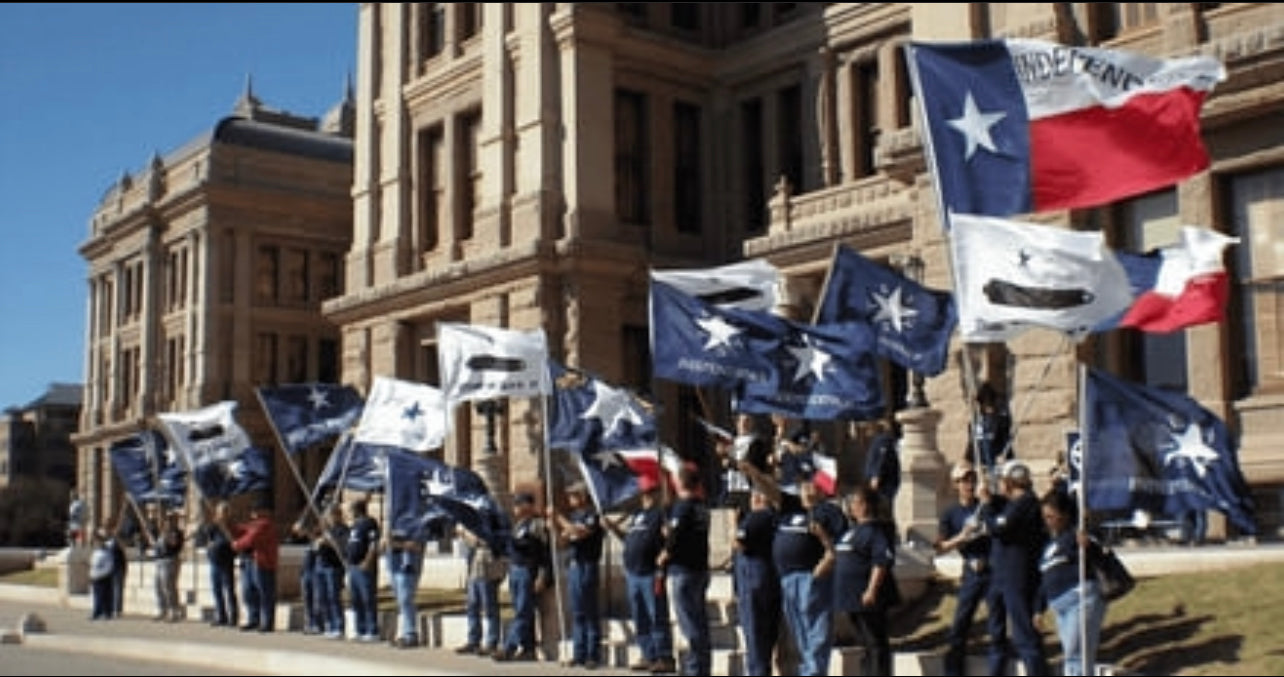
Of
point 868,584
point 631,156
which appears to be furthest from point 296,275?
point 868,584

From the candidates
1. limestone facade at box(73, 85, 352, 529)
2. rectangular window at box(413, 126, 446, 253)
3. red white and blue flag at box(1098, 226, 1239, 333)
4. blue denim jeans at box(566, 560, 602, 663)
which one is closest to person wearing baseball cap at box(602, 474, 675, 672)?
blue denim jeans at box(566, 560, 602, 663)

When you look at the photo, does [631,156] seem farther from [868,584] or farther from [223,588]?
[868,584]

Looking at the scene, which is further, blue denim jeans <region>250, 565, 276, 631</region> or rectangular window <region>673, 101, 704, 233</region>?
rectangular window <region>673, 101, 704, 233</region>

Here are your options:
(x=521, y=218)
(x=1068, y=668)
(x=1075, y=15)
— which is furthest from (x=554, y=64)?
(x=1068, y=668)

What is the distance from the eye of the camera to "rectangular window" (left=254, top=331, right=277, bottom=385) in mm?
56750

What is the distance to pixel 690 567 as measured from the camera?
1404cm

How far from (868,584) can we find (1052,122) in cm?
408

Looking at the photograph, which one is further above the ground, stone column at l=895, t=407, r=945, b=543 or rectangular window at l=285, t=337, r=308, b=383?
rectangular window at l=285, t=337, r=308, b=383

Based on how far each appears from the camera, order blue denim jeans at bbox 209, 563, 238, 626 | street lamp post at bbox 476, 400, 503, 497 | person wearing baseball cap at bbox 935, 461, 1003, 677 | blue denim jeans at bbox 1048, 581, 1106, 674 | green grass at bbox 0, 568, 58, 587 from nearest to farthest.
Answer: blue denim jeans at bbox 1048, 581, 1106, 674 < person wearing baseball cap at bbox 935, 461, 1003, 677 < blue denim jeans at bbox 209, 563, 238, 626 < street lamp post at bbox 476, 400, 503, 497 < green grass at bbox 0, 568, 58, 587

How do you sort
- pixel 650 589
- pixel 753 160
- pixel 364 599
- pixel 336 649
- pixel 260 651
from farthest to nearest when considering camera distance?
pixel 753 160 → pixel 364 599 → pixel 336 649 → pixel 260 651 → pixel 650 589

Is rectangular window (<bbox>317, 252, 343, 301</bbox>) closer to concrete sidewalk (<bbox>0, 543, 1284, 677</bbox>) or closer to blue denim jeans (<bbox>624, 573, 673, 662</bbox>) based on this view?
concrete sidewalk (<bbox>0, 543, 1284, 677</bbox>)

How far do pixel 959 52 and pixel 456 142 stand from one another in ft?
88.2

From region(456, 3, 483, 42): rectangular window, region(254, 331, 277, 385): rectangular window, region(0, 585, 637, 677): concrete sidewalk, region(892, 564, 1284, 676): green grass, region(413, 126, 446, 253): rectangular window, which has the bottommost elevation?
region(0, 585, 637, 677): concrete sidewalk

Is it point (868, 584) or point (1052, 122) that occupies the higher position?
point (1052, 122)
